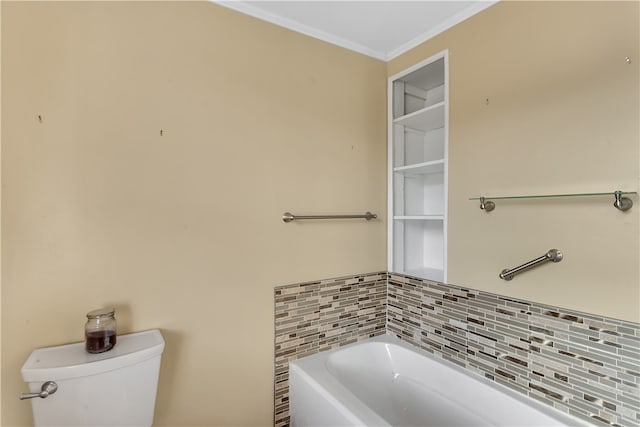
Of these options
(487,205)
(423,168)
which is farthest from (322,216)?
(487,205)

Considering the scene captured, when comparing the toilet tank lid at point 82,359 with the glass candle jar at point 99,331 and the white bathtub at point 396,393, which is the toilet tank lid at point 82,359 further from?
the white bathtub at point 396,393

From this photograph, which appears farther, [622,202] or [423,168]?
[423,168]

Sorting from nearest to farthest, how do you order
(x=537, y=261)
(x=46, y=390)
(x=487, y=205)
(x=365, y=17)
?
1. (x=46, y=390)
2. (x=537, y=261)
3. (x=487, y=205)
4. (x=365, y=17)

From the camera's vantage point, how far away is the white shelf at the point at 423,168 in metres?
1.68

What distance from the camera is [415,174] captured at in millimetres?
2014

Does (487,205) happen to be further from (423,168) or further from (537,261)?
(423,168)

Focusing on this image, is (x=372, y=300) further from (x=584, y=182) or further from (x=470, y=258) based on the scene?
(x=584, y=182)

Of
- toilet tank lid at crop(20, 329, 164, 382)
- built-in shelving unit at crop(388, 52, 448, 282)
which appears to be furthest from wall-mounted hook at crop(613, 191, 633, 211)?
toilet tank lid at crop(20, 329, 164, 382)

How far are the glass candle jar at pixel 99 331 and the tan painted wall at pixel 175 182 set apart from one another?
0.10m

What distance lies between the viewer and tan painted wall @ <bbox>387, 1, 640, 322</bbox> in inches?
41.1

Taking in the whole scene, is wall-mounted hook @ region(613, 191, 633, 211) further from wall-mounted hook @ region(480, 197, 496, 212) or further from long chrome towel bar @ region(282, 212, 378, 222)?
long chrome towel bar @ region(282, 212, 378, 222)

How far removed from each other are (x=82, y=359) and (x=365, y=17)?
Result: 6.12 feet

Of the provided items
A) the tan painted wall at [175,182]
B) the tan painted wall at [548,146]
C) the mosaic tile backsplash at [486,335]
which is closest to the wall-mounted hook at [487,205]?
the tan painted wall at [548,146]

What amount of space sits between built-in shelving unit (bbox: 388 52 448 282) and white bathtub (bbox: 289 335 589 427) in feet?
1.66
